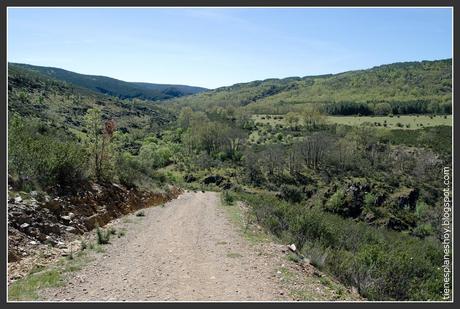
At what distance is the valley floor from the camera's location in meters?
7.68

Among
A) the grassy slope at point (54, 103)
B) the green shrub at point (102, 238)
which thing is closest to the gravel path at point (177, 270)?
the green shrub at point (102, 238)

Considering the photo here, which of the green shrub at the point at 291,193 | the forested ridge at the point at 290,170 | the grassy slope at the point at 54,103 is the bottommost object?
the green shrub at the point at 291,193

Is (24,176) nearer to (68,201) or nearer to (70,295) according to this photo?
(68,201)

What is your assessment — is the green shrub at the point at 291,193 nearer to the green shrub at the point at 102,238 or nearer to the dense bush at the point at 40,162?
the dense bush at the point at 40,162

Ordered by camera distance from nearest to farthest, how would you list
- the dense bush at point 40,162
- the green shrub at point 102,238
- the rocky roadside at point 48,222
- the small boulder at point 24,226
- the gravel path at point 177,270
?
the gravel path at point 177,270 → the rocky roadside at point 48,222 → the small boulder at point 24,226 → the green shrub at point 102,238 → the dense bush at point 40,162

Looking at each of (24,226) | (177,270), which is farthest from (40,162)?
(177,270)

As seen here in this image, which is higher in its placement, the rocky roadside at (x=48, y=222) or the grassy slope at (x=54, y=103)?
the grassy slope at (x=54, y=103)

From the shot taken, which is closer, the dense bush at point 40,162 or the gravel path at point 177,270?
the gravel path at point 177,270

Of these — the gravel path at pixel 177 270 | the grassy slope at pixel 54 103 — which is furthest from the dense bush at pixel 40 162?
the grassy slope at pixel 54 103

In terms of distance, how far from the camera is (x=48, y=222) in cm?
1136

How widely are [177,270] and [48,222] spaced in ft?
14.7

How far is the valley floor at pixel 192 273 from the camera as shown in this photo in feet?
25.2

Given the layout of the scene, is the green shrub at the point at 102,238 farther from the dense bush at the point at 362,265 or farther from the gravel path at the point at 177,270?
the dense bush at the point at 362,265

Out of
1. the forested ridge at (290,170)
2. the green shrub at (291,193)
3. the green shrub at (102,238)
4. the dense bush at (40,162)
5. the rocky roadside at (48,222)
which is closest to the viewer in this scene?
the rocky roadside at (48,222)
